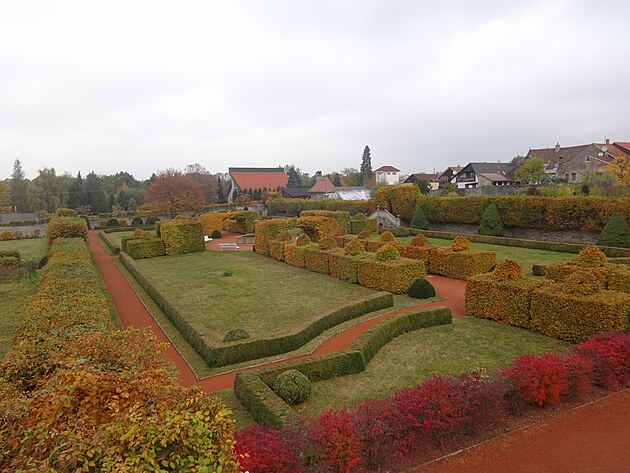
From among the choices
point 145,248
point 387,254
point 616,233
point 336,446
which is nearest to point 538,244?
point 616,233

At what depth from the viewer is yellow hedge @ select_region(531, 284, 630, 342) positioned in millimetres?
11273

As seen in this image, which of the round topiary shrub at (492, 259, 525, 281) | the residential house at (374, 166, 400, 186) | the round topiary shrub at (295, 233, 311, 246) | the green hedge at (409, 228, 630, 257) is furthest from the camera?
the residential house at (374, 166, 400, 186)

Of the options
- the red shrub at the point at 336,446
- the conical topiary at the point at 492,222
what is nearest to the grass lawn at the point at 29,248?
the red shrub at the point at 336,446

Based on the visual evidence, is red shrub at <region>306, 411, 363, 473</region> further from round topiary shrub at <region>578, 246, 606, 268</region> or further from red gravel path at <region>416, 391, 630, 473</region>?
round topiary shrub at <region>578, 246, 606, 268</region>

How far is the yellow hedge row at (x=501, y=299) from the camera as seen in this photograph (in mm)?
13186

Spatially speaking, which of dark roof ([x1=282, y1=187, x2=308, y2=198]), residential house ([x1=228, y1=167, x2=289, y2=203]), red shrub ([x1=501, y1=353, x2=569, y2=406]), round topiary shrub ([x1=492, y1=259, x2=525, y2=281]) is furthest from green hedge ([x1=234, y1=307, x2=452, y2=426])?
residential house ([x1=228, y1=167, x2=289, y2=203])

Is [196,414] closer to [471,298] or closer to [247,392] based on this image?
[247,392]

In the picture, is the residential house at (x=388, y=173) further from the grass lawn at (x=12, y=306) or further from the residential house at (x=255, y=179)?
the grass lawn at (x=12, y=306)

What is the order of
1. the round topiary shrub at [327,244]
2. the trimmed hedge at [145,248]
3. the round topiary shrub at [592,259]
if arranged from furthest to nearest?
the trimmed hedge at [145,248] → the round topiary shrub at [327,244] → the round topiary shrub at [592,259]

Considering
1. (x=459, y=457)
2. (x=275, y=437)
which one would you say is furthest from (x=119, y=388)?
(x=459, y=457)

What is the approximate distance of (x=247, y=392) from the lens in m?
→ 8.89

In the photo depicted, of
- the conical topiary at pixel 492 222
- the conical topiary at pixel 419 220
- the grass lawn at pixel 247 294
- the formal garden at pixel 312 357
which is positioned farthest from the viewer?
the conical topiary at pixel 419 220

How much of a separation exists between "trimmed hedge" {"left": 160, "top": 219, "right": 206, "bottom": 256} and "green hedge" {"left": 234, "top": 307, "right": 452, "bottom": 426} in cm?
2290

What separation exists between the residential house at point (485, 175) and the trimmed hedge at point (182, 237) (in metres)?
44.3
